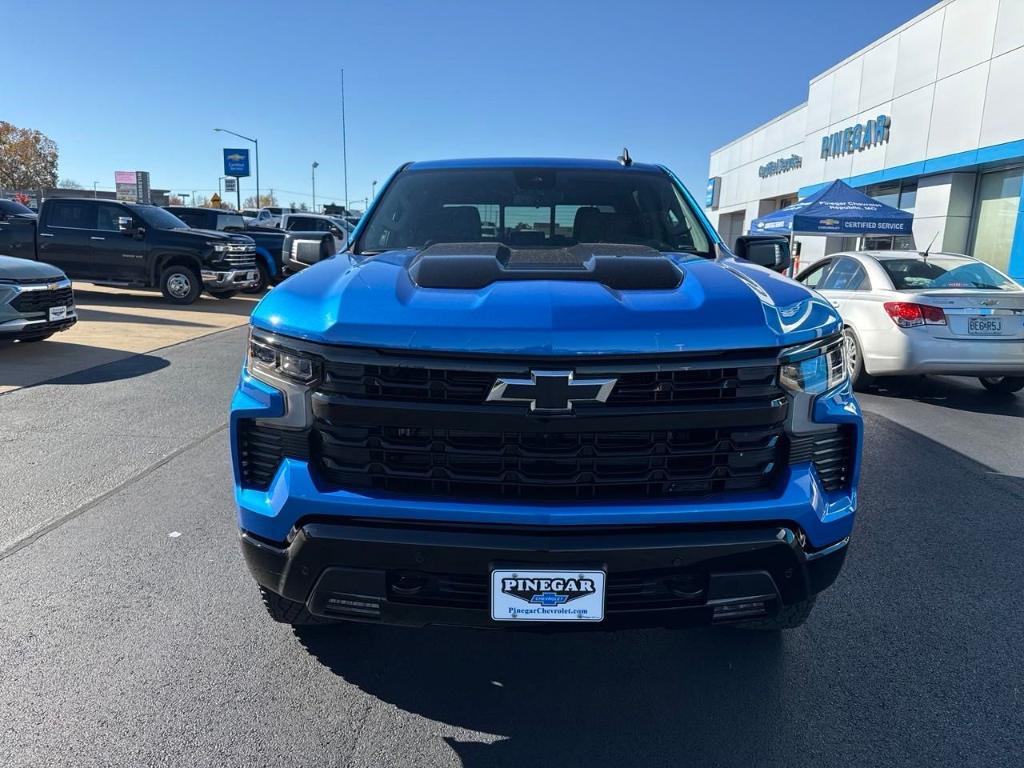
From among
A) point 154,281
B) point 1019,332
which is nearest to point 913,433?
point 1019,332

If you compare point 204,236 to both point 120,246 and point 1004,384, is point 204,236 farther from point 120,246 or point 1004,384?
point 1004,384

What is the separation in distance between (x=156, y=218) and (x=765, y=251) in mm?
14308

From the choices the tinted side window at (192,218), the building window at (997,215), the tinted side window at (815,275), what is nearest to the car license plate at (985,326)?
the tinted side window at (815,275)

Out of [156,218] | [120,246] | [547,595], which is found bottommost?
[547,595]

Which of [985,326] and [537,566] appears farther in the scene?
[985,326]

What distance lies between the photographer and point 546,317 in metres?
2.08

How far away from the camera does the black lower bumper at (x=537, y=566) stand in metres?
2.06

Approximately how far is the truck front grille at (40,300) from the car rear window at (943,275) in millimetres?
9717

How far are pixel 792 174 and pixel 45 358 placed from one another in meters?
27.0

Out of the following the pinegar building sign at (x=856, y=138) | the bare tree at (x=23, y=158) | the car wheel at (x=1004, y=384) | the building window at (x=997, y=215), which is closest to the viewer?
the car wheel at (x=1004, y=384)

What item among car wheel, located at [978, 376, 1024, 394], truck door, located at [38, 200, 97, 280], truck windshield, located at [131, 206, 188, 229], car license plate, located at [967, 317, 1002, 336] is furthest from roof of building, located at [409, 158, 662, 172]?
truck door, located at [38, 200, 97, 280]

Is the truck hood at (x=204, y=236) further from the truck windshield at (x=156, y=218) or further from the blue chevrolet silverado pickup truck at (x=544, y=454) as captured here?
the blue chevrolet silverado pickup truck at (x=544, y=454)

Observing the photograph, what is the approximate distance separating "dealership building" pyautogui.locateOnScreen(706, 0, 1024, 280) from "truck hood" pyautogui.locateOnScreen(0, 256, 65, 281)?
663 inches

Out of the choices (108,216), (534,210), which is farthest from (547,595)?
(108,216)
